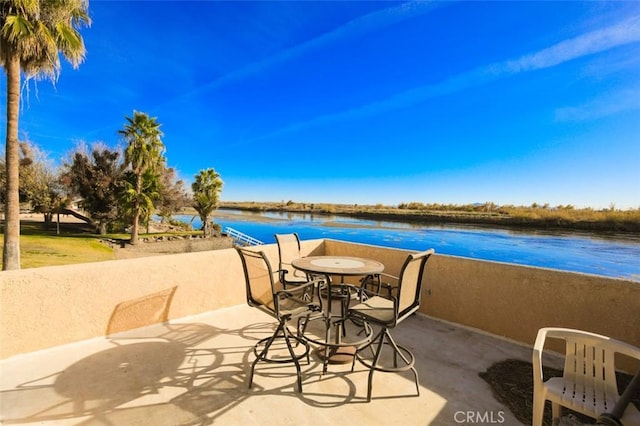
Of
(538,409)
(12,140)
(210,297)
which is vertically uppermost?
(12,140)

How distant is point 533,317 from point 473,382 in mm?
1181

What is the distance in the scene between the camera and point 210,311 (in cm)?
325

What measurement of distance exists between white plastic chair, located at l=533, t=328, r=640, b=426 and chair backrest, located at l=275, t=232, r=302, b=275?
2613mm

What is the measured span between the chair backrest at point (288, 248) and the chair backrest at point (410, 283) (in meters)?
1.81

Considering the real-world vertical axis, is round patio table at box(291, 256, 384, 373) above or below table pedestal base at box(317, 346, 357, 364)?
above

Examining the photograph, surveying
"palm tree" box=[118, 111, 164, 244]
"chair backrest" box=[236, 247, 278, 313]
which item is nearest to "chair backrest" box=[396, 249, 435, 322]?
"chair backrest" box=[236, 247, 278, 313]

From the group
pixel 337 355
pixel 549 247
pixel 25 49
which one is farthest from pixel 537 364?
pixel 549 247

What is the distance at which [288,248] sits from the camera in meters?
3.92

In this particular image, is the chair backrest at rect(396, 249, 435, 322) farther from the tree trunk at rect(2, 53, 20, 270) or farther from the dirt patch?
the tree trunk at rect(2, 53, 20, 270)

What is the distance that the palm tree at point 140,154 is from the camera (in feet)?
49.1

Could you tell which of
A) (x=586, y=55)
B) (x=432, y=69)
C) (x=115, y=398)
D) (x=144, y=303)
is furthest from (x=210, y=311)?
(x=432, y=69)

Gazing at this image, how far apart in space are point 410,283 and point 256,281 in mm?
1198

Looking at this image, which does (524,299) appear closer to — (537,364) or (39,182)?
(537,364)

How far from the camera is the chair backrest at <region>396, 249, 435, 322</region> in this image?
67.5 inches
